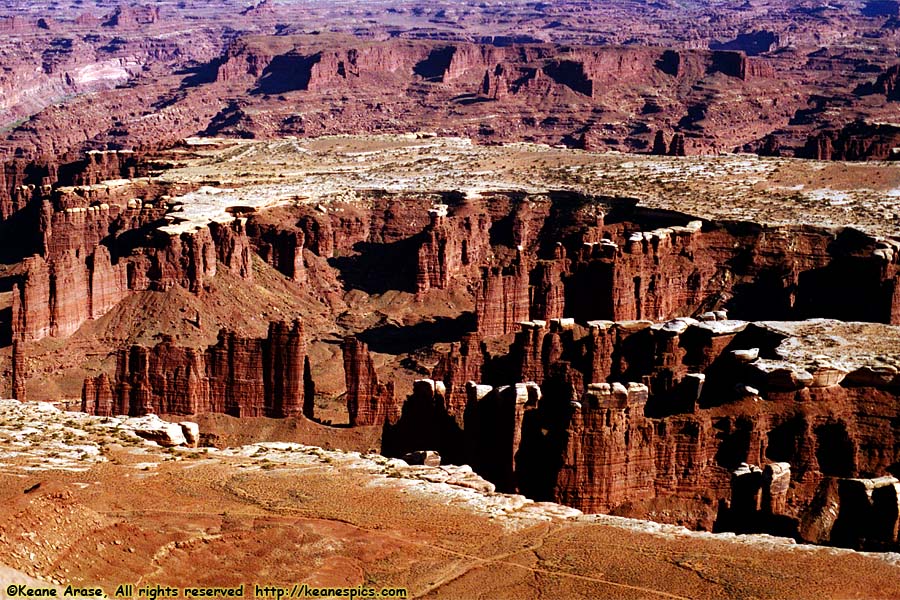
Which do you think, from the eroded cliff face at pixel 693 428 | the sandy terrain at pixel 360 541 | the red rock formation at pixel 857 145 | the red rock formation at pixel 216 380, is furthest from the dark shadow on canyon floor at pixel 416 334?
the red rock formation at pixel 857 145

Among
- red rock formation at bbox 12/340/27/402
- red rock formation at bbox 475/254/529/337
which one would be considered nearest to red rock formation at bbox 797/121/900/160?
red rock formation at bbox 475/254/529/337

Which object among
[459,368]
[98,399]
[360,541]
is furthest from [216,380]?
[360,541]

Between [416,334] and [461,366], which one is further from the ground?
[461,366]

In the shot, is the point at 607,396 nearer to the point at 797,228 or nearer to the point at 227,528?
the point at 227,528

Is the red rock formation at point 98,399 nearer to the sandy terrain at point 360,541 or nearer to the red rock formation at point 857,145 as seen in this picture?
the sandy terrain at point 360,541

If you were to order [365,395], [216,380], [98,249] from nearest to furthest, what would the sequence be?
[365,395] → [216,380] → [98,249]

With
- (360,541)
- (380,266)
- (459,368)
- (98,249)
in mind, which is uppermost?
(98,249)

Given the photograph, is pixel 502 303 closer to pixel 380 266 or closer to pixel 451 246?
pixel 451 246

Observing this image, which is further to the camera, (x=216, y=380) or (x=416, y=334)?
(x=416, y=334)

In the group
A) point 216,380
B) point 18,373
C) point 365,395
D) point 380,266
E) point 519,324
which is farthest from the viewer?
point 380,266
